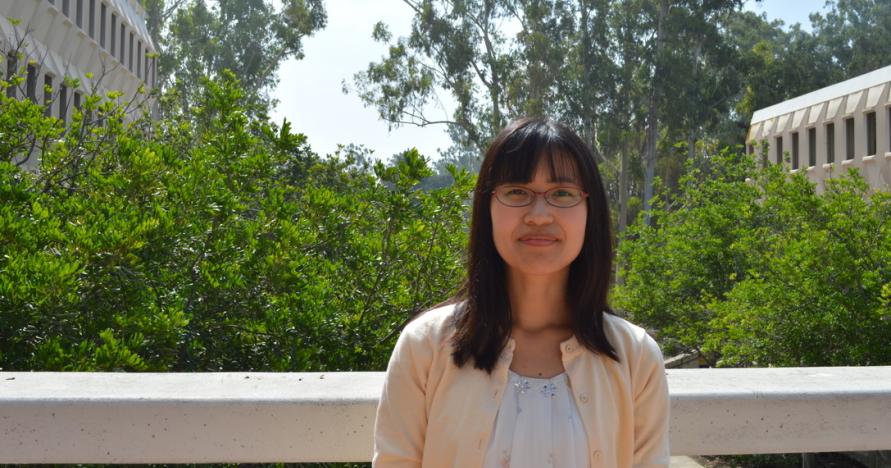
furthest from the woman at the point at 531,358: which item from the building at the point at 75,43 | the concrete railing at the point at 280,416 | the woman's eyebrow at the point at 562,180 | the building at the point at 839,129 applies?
the building at the point at 839,129

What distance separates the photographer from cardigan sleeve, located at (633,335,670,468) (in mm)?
2566

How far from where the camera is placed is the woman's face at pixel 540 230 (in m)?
2.53

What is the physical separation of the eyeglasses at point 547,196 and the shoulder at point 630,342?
0.31 meters

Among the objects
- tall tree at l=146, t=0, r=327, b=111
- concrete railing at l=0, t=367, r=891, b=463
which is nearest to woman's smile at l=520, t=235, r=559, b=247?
concrete railing at l=0, t=367, r=891, b=463

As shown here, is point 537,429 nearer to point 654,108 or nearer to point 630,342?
point 630,342

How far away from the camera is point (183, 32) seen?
170 ft

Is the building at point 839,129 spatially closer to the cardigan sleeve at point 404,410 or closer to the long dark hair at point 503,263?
the long dark hair at point 503,263

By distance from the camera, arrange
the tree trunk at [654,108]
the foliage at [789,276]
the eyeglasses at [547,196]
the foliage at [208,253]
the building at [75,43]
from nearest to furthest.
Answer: the eyeglasses at [547,196] → the foliage at [208,253] → the foliage at [789,276] → the building at [75,43] → the tree trunk at [654,108]

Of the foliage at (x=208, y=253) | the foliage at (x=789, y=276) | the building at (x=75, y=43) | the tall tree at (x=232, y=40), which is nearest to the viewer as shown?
the foliage at (x=208, y=253)

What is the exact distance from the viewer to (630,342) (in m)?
2.61

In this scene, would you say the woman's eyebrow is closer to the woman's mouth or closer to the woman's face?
the woman's face

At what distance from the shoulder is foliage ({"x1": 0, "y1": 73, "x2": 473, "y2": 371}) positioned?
6.03 ft

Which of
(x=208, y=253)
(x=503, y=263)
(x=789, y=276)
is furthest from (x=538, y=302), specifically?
(x=789, y=276)

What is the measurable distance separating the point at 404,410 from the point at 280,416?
1.52 feet
